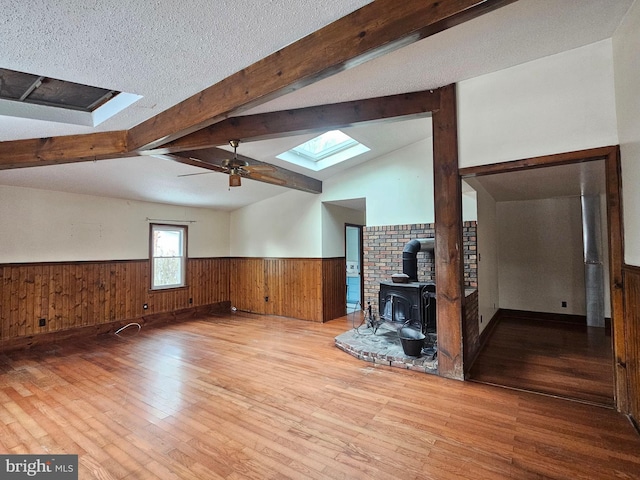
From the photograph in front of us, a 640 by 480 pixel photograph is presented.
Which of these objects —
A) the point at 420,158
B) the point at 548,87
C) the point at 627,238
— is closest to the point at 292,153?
the point at 420,158

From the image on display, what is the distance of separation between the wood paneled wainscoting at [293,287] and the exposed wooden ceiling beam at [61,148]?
3740 millimetres

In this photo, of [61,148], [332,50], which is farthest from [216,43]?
[61,148]

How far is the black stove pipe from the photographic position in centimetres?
435

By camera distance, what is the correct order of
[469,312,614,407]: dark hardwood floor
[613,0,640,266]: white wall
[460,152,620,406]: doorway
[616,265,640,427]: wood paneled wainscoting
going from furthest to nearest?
[460,152,620,406]: doorway
[469,312,614,407]: dark hardwood floor
[616,265,640,427]: wood paneled wainscoting
[613,0,640,266]: white wall

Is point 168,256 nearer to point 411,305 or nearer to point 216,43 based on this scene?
point 411,305

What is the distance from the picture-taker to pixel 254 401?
8.95 feet

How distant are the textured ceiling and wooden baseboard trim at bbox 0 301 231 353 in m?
3.05

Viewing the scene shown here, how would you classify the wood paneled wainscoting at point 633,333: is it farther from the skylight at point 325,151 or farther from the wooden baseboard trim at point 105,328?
the wooden baseboard trim at point 105,328

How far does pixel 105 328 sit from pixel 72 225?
1.83 metres

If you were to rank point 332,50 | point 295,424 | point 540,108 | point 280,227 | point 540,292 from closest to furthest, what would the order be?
point 332,50
point 295,424
point 540,108
point 540,292
point 280,227

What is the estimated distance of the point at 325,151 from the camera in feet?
17.4

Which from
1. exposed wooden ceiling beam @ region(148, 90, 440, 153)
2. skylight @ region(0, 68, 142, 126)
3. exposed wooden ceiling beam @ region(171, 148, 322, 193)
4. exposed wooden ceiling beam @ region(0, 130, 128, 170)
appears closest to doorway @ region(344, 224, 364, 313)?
exposed wooden ceiling beam @ region(171, 148, 322, 193)

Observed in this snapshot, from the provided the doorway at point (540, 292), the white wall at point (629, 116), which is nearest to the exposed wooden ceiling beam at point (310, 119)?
the doorway at point (540, 292)

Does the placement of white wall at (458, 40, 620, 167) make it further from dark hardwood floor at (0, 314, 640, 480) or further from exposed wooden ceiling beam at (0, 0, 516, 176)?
dark hardwood floor at (0, 314, 640, 480)
